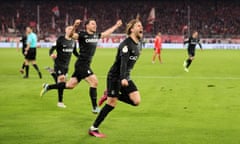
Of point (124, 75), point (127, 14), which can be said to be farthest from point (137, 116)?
point (127, 14)

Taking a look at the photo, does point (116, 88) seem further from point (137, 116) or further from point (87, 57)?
point (87, 57)

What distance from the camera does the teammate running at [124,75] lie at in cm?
892

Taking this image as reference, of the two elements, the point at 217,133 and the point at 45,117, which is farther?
the point at 45,117

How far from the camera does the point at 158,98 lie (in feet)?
48.5

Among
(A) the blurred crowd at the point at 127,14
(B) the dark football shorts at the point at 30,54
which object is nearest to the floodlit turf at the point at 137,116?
(B) the dark football shorts at the point at 30,54

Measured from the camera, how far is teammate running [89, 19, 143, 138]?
8.92 meters

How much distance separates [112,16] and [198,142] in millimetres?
65624

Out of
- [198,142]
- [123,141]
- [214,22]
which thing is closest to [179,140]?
[198,142]

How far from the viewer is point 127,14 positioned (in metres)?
73.2

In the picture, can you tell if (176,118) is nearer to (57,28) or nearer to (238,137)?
(238,137)

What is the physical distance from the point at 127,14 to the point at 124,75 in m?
65.0

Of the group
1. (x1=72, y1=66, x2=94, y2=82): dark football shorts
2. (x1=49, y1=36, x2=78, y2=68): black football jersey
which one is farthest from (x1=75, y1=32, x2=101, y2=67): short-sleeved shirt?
(x1=49, y1=36, x2=78, y2=68): black football jersey

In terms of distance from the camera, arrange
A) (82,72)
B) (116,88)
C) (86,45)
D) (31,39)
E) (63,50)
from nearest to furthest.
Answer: (116,88) < (86,45) < (82,72) < (63,50) < (31,39)

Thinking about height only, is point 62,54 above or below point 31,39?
below
